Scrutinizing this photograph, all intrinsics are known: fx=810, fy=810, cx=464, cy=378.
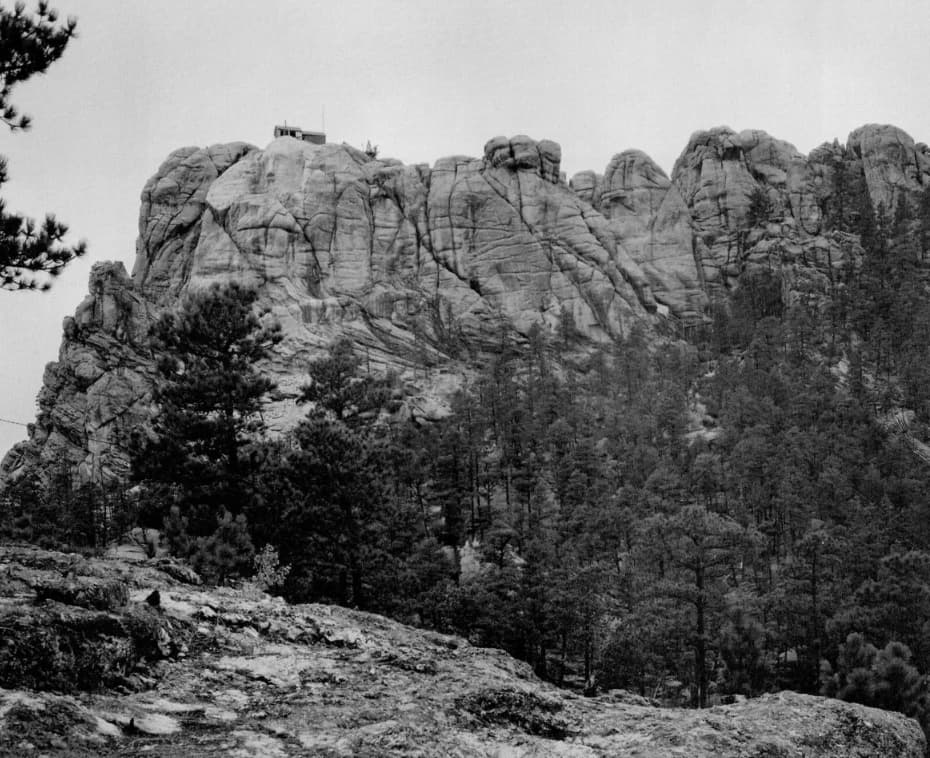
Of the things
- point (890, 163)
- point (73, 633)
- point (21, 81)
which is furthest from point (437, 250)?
point (73, 633)

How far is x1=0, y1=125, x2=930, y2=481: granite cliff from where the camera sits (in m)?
76.8

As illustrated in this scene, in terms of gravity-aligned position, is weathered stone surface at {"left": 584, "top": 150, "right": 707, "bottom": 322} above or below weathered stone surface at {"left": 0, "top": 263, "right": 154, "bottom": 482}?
above

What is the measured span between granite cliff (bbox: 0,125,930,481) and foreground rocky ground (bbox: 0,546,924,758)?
59.1 meters

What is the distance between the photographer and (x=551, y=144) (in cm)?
9712

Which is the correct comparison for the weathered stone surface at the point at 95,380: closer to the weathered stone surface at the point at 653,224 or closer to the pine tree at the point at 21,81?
the weathered stone surface at the point at 653,224

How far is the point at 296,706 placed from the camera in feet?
21.8

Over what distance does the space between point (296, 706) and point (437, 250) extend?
8355 cm

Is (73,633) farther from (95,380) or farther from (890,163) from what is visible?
(890,163)

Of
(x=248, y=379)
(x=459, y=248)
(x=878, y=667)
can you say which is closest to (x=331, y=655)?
(x=248, y=379)

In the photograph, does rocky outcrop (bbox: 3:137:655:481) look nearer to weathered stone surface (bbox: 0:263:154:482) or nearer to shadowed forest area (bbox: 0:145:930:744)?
weathered stone surface (bbox: 0:263:154:482)

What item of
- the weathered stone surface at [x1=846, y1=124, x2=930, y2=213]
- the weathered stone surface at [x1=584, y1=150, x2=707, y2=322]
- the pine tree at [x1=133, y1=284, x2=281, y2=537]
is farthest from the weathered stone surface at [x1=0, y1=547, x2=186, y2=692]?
the weathered stone surface at [x1=846, y1=124, x2=930, y2=213]

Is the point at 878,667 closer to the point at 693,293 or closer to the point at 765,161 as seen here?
the point at 693,293

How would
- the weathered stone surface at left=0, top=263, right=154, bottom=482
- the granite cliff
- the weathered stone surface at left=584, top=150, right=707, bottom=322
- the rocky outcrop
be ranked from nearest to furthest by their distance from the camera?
the weathered stone surface at left=0, top=263, right=154, bottom=482 < the rocky outcrop < the granite cliff < the weathered stone surface at left=584, top=150, right=707, bottom=322

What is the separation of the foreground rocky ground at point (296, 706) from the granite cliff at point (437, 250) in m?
59.1
